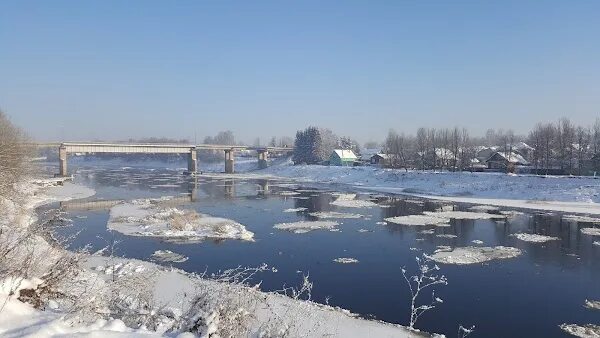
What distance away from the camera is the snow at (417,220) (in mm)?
32909

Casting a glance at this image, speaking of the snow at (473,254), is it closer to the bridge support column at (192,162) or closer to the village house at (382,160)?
the village house at (382,160)

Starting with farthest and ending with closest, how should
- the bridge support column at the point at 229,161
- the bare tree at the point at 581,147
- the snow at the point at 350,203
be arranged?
the bridge support column at the point at 229,161 → the bare tree at the point at 581,147 → the snow at the point at 350,203

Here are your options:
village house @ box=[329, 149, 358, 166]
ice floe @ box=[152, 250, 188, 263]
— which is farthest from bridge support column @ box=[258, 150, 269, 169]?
ice floe @ box=[152, 250, 188, 263]

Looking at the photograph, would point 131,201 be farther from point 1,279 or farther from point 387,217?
point 1,279

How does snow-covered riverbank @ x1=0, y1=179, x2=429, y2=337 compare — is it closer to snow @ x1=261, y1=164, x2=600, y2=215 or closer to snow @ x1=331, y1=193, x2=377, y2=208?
snow @ x1=331, y1=193, x2=377, y2=208

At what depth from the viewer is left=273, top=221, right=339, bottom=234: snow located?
2958cm

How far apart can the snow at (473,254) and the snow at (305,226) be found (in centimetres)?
921

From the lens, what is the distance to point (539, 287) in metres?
17.4

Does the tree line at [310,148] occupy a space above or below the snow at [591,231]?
above

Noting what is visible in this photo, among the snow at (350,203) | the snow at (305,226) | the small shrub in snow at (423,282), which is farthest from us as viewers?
the snow at (350,203)

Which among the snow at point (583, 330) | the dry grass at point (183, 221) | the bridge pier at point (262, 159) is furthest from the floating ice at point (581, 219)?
the bridge pier at point (262, 159)

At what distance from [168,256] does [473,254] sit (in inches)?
583

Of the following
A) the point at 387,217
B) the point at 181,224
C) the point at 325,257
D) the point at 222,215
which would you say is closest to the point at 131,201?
the point at 222,215

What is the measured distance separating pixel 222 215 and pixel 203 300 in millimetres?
30517
